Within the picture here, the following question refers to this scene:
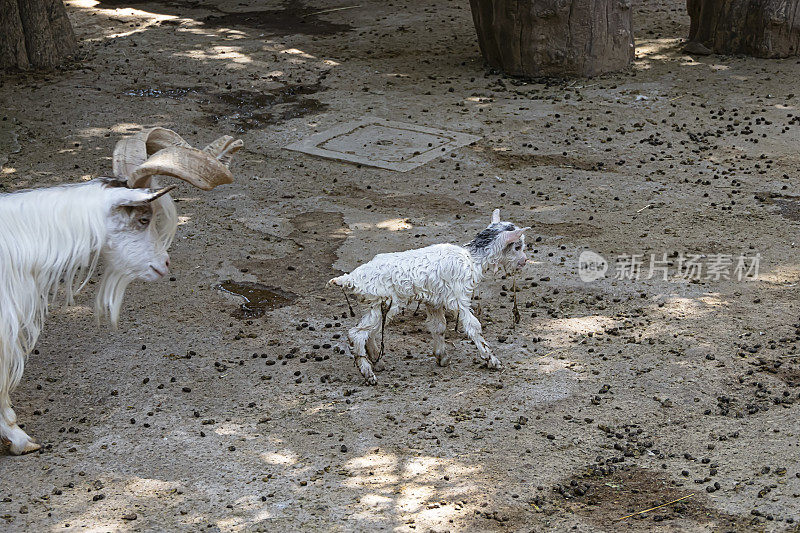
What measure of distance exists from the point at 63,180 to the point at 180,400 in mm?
4142

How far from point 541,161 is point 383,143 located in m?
1.64

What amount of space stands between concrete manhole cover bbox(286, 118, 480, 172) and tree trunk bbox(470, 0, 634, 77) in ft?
6.98

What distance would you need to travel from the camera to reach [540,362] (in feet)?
19.4

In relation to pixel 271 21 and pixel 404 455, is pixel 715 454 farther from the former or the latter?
pixel 271 21

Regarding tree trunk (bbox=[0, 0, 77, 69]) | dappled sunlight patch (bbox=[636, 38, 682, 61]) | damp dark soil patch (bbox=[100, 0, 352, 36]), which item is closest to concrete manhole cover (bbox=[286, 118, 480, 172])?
dappled sunlight patch (bbox=[636, 38, 682, 61])

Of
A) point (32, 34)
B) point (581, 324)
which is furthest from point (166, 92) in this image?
point (581, 324)

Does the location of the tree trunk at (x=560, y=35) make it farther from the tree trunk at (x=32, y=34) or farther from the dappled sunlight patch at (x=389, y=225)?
the tree trunk at (x=32, y=34)

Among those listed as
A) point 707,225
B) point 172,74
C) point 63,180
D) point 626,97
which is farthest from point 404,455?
point 172,74

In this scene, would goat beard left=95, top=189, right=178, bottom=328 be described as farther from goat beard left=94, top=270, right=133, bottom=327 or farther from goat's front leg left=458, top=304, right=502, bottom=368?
goat's front leg left=458, top=304, right=502, bottom=368

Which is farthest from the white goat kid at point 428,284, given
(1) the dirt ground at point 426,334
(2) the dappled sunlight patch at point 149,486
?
(2) the dappled sunlight patch at point 149,486

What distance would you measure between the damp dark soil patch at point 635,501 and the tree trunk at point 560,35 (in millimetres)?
7558

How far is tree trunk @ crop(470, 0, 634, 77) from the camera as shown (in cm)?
1125

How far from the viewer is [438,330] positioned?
232 inches

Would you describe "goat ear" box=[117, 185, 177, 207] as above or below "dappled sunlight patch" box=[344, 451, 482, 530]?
above
